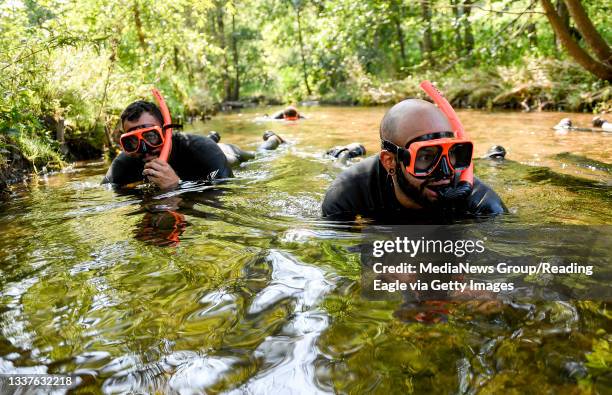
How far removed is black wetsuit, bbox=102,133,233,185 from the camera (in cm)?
494

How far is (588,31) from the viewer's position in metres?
7.60

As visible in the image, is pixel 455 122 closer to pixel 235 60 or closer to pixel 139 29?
pixel 139 29

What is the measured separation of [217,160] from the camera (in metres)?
5.05

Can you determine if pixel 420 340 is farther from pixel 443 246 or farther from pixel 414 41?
pixel 414 41

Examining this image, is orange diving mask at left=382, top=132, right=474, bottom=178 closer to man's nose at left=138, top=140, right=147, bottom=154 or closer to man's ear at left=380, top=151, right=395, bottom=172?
man's ear at left=380, top=151, right=395, bottom=172

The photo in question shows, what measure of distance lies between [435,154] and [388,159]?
0.33 meters

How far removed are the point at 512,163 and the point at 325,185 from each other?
235cm

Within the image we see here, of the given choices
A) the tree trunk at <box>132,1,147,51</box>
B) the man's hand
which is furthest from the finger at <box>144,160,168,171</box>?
the tree trunk at <box>132,1,147,51</box>

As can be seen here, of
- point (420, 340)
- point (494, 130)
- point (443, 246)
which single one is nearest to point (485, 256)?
point (443, 246)

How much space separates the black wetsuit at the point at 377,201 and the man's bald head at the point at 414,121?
0.35m

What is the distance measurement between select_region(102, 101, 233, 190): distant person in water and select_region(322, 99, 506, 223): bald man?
1.88 m

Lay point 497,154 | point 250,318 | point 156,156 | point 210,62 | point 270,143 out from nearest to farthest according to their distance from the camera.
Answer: point 250,318 < point 156,156 < point 497,154 < point 270,143 < point 210,62

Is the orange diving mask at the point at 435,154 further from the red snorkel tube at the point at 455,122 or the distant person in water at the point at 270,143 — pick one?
the distant person in water at the point at 270,143

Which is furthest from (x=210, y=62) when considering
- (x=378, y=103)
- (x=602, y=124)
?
(x=602, y=124)
